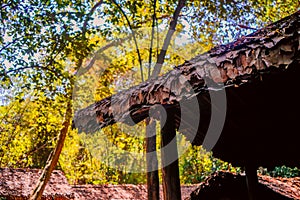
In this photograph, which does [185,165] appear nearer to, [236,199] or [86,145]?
[86,145]

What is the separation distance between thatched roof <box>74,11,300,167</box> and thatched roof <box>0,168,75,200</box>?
5.50 m

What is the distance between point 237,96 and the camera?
7.57 ft

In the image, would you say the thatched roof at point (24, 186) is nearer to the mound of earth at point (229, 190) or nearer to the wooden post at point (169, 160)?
the mound of earth at point (229, 190)

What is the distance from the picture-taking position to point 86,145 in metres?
15.0

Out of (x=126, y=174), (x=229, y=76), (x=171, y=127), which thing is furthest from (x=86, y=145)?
(x=229, y=76)

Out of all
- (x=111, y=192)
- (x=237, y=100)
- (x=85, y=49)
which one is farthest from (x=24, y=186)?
(x=237, y=100)

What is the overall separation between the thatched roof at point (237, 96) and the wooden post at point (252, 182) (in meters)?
0.11

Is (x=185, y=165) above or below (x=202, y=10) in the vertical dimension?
below

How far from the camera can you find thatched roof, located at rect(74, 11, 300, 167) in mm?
1645

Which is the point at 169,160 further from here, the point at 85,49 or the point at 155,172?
the point at 85,49

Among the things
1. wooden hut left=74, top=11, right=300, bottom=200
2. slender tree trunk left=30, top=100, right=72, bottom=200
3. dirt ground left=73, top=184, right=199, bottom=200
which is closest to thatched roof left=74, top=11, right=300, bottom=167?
wooden hut left=74, top=11, right=300, bottom=200

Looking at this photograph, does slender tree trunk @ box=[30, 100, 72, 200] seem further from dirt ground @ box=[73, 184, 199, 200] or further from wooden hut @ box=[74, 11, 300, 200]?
wooden hut @ box=[74, 11, 300, 200]

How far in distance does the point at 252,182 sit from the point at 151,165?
1097 millimetres

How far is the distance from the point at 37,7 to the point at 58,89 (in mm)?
1274
